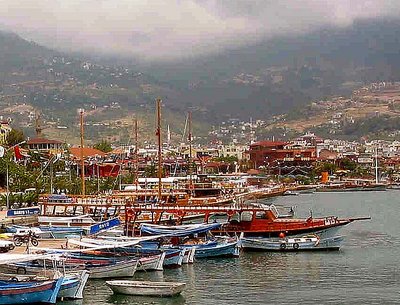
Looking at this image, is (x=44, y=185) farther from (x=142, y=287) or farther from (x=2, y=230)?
(x=142, y=287)

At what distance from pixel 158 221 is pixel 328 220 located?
46.5 feet

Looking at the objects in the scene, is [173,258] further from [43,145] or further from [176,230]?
[43,145]

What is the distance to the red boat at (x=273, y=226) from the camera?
60.5 m

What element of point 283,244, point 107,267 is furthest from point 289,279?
point 283,244

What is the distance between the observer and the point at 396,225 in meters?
85.0

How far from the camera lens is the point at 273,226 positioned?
60.8 metres

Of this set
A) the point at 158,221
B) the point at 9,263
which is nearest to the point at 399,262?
the point at 158,221

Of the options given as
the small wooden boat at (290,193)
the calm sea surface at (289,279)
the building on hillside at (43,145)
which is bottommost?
the calm sea surface at (289,279)

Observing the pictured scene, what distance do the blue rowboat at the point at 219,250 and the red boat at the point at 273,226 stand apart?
16.8ft

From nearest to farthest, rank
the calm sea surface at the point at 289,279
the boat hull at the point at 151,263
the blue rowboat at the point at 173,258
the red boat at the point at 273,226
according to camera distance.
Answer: the calm sea surface at the point at 289,279 → the boat hull at the point at 151,263 → the blue rowboat at the point at 173,258 → the red boat at the point at 273,226

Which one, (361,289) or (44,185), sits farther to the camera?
(44,185)

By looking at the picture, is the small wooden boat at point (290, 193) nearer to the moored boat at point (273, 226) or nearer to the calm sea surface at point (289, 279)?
the calm sea surface at point (289, 279)

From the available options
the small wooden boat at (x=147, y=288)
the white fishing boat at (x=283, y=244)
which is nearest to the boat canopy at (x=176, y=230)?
the white fishing boat at (x=283, y=244)

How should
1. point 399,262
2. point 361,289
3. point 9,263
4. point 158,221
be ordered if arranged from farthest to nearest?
1. point 158,221
2. point 399,262
3. point 361,289
4. point 9,263
